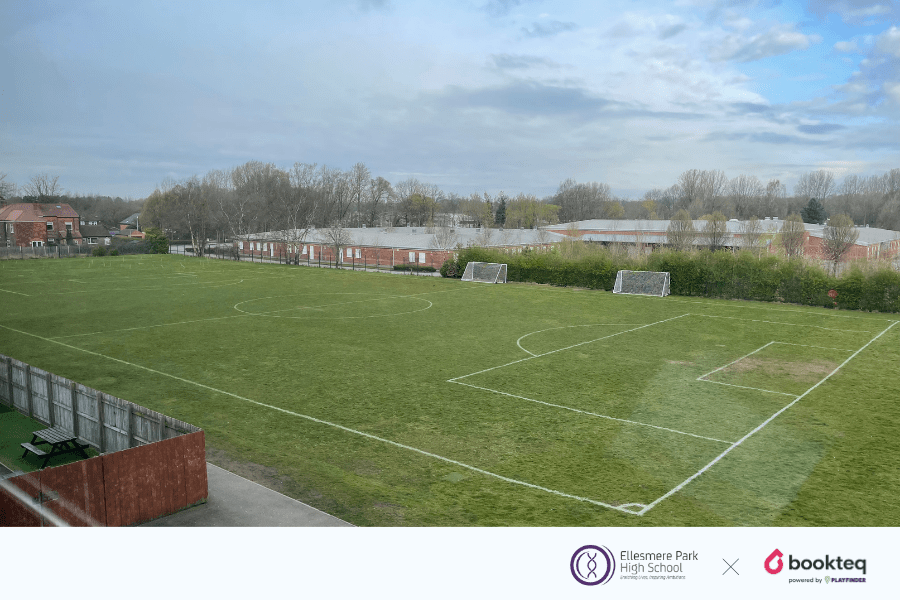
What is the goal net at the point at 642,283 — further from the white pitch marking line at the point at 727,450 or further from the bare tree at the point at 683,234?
the bare tree at the point at 683,234

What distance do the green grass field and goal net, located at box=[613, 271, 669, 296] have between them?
22.4 ft

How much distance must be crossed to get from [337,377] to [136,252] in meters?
68.8

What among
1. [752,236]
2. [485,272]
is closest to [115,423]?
[485,272]

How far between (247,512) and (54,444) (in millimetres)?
4832

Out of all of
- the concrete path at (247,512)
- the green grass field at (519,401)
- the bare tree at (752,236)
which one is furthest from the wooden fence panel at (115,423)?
the bare tree at (752,236)

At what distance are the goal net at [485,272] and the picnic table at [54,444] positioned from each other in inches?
1374

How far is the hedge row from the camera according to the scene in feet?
104

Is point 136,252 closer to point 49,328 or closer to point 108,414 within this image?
point 49,328

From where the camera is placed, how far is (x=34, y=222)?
128ft

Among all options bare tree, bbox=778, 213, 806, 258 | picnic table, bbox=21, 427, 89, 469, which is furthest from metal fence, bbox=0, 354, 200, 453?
bare tree, bbox=778, 213, 806, 258

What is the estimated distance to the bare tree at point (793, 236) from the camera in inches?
2323

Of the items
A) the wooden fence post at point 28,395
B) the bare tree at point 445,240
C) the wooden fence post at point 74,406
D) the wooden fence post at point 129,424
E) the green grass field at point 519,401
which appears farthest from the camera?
the bare tree at point 445,240

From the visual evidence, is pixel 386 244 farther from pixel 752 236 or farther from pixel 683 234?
pixel 752 236

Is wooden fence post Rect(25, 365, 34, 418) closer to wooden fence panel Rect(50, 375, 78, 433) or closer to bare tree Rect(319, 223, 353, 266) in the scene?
wooden fence panel Rect(50, 375, 78, 433)
